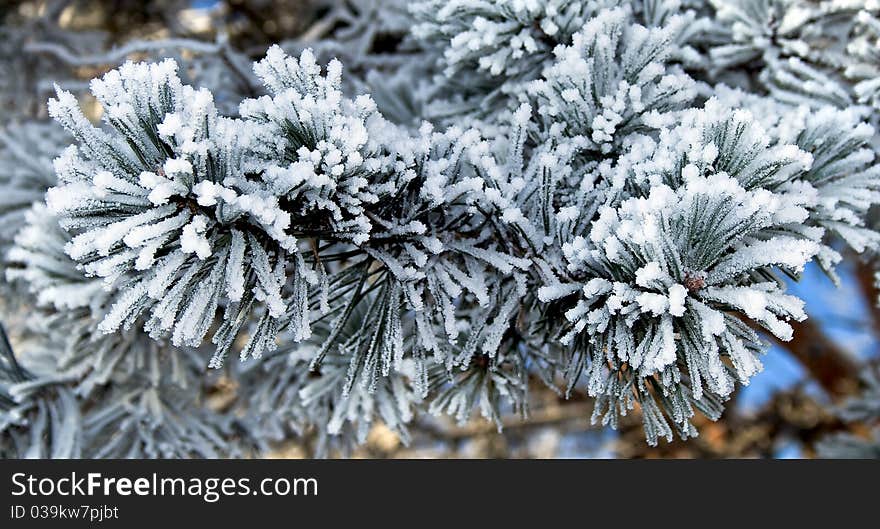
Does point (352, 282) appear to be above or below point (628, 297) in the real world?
above

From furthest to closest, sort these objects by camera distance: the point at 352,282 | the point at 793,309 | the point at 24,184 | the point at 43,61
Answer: the point at 43,61 < the point at 24,184 < the point at 352,282 < the point at 793,309

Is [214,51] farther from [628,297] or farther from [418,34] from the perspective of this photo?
[628,297]

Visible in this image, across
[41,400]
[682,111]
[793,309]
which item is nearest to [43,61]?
[41,400]

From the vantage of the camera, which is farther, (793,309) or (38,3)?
(38,3)

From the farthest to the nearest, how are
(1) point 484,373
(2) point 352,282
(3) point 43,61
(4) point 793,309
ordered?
1. (3) point 43,61
2. (1) point 484,373
3. (2) point 352,282
4. (4) point 793,309

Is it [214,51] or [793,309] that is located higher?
[214,51]

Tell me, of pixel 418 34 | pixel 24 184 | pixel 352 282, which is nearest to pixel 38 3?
pixel 24 184

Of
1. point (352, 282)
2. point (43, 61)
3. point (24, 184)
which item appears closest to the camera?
point (352, 282)

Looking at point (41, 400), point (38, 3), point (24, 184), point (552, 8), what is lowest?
point (41, 400)
